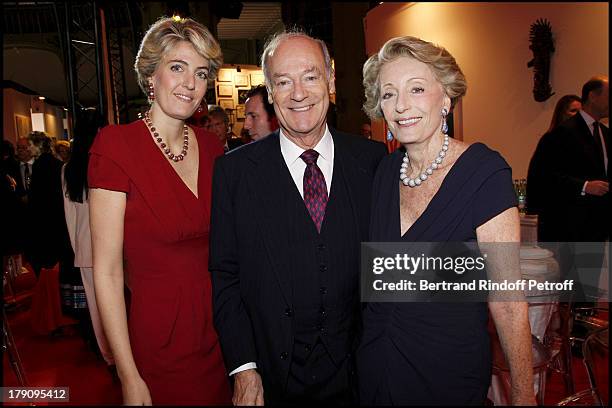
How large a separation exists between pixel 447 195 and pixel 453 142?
0.70ft

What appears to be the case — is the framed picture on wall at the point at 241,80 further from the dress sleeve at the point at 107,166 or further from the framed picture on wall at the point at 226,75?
the dress sleeve at the point at 107,166

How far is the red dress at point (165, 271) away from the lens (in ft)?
5.34

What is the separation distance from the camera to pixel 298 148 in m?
1.67

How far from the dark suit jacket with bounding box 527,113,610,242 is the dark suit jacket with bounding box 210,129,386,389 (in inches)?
113

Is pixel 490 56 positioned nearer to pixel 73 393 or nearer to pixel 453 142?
pixel 453 142

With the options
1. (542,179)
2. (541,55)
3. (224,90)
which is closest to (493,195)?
(542,179)

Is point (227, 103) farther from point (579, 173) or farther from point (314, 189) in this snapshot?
point (314, 189)

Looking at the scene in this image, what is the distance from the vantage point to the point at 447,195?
4.56ft

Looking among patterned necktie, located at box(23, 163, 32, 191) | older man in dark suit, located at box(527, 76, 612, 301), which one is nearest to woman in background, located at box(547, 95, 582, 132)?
older man in dark suit, located at box(527, 76, 612, 301)

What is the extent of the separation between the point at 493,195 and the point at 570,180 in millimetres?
2992

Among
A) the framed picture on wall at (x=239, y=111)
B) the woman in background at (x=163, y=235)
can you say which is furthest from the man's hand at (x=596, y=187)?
the framed picture on wall at (x=239, y=111)

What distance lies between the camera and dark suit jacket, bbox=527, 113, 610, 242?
384 centimetres

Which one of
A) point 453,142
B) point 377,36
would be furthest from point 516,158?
point 453,142

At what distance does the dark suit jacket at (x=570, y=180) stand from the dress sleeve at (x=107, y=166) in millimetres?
3399
